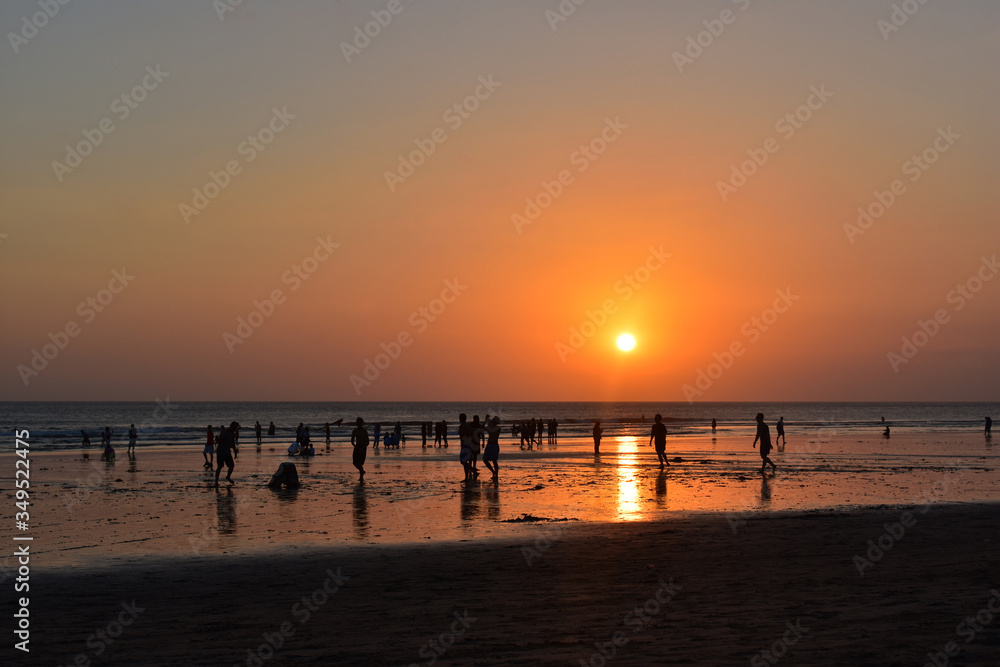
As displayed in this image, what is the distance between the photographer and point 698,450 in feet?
162

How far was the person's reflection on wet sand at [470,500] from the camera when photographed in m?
19.2

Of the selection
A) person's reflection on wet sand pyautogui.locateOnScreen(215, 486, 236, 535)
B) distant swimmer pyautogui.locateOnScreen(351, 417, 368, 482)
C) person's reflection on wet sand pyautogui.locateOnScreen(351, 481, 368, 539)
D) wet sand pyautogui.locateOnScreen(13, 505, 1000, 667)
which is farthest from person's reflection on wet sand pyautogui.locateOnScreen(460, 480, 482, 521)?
person's reflection on wet sand pyautogui.locateOnScreen(215, 486, 236, 535)

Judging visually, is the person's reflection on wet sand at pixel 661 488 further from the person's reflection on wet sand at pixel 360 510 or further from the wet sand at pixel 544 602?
the person's reflection on wet sand at pixel 360 510

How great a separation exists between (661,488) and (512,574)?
1421 cm

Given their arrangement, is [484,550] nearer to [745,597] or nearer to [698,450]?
[745,597]

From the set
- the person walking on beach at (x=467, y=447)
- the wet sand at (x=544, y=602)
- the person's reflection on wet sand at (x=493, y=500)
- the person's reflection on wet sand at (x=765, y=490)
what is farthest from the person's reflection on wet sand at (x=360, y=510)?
the person's reflection on wet sand at (x=765, y=490)

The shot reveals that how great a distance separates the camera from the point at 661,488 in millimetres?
A: 25422

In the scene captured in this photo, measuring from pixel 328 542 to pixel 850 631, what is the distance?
9.34 meters

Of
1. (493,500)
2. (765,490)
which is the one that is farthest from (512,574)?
(765,490)

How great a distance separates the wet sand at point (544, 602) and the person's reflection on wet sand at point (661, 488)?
613cm

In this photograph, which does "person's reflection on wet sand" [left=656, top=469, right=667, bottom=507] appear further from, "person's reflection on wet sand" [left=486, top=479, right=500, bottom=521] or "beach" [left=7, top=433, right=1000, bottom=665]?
"person's reflection on wet sand" [left=486, top=479, right=500, bottom=521]

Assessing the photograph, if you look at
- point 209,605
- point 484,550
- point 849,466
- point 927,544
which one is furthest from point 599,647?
point 849,466

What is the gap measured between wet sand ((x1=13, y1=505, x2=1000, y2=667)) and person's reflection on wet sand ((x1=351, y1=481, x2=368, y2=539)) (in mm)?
2094

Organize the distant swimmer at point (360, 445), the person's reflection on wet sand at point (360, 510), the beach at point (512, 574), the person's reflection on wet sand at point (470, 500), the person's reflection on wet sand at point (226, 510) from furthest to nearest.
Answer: the distant swimmer at point (360, 445), the person's reflection on wet sand at point (470, 500), the person's reflection on wet sand at point (226, 510), the person's reflection on wet sand at point (360, 510), the beach at point (512, 574)
